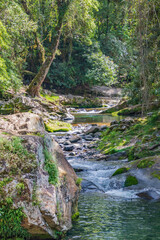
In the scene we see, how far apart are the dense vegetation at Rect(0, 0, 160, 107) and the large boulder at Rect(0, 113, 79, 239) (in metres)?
3.36

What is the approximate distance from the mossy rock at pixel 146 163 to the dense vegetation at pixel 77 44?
174 cm

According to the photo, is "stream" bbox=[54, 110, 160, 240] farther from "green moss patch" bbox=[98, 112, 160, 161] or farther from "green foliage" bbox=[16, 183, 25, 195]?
"green foliage" bbox=[16, 183, 25, 195]

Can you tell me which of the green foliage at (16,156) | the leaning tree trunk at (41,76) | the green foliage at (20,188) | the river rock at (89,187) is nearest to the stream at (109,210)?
the river rock at (89,187)

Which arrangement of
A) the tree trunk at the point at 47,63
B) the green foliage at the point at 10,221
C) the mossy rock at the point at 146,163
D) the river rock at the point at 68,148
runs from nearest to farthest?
the green foliage at the point at 10,221 < the mossy rock at the point at 146,163 < the river rock at the point at 68,148 < the tree trunk at the point at 47,63

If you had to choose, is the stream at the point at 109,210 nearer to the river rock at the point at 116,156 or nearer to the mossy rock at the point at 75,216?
the mossy rock at the point at 75,216

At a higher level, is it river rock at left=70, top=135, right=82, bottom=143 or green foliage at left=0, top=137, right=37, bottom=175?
green foliage at left=0, top=137, right=37, bottom=175

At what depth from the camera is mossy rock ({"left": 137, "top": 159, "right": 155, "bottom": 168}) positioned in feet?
22.7

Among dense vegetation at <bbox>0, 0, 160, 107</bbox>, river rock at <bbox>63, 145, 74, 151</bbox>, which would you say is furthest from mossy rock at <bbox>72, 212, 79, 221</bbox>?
river rock at <bbox>63, 145, 74, 151</bbox>

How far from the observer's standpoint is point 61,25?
2123 cm

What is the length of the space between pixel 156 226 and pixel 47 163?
206cm

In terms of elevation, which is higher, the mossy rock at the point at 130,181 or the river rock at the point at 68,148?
the mossy rock at the point at 130,181

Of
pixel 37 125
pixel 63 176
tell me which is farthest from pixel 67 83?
pixel 63 176

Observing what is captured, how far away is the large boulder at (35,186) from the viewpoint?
143 inches

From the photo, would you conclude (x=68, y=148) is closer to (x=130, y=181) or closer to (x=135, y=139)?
(x=135, y=139)
